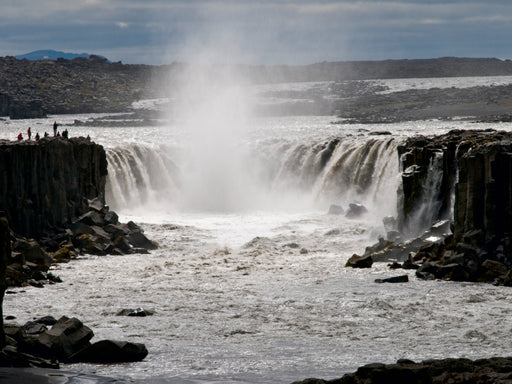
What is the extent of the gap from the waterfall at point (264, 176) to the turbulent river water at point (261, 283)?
0.49 feet

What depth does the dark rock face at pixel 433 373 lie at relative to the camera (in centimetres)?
2381

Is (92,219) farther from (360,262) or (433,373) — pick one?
(433,373)

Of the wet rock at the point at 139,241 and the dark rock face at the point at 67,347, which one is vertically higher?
the wet rock at the point at 139,241

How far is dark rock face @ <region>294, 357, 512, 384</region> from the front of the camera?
2381 centimetres

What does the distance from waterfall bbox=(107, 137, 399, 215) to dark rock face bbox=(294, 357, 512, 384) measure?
45278 mm

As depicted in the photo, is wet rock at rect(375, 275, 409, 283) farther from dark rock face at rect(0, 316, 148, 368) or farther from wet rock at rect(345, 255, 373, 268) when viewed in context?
dark rock face at rect(0, 316, 148, 368)

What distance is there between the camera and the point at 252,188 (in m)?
84.9

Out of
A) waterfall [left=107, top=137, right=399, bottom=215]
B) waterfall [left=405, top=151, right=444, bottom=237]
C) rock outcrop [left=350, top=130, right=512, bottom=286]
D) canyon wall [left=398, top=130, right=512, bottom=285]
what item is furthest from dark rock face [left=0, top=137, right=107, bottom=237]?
canyon wall [left=398, top=130, right=512, bottom=285]

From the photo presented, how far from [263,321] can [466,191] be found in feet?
50.3

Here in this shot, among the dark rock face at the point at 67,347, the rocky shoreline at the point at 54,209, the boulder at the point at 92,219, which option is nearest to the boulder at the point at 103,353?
the dark rock face at the point at 67,347

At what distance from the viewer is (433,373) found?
24.6 m

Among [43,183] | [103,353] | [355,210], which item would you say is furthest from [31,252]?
[355,210]

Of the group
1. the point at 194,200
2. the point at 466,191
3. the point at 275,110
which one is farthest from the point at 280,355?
the point at 275,110

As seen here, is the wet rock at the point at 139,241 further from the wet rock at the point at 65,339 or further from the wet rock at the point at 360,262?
the wet rock at the point at 65,339
